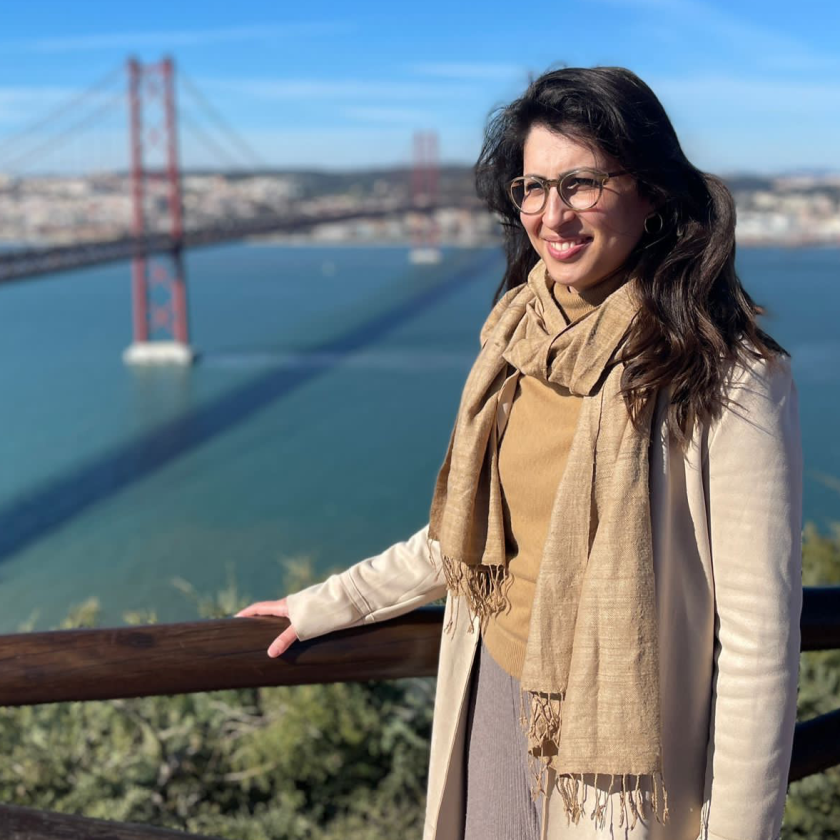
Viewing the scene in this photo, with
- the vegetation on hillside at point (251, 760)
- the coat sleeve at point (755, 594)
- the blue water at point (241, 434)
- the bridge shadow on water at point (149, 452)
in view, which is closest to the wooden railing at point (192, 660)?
the coat sleeve at point (755, 594)

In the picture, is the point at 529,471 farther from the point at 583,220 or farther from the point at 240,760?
the point at 240,760

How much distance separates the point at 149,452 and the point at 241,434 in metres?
1.40

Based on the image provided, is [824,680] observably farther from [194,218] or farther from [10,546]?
[194,218]

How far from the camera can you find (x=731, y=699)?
70cm

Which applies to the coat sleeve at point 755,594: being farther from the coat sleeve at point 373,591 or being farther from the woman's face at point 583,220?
the coat sleeve at point 373,591

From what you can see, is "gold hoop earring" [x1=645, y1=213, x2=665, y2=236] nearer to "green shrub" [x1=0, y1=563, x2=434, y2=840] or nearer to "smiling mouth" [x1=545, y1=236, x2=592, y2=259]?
"smiling mouth" [x1=545, y1=236, x2=592, y2=259]

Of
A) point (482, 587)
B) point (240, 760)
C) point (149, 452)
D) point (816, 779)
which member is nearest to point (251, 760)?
point (240, 760)

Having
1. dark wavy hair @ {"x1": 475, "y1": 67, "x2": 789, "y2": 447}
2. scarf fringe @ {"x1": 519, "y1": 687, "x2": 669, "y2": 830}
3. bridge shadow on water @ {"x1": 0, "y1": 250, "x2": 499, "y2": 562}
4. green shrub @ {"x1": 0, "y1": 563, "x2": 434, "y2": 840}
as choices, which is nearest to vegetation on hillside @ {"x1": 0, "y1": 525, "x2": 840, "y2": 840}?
green shrub @ {"x1": 0, "y1": 563, "x2": 434, "y2": 840}

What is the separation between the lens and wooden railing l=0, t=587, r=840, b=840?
2.73 feet

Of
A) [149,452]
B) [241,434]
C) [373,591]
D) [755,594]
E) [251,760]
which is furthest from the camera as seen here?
[241,434]

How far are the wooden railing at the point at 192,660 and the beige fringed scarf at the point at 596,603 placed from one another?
0.51 feet

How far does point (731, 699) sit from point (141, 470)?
1378 centimetres

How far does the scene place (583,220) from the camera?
752 mm

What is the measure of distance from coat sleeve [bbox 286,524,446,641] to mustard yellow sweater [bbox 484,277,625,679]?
0.10 metres
